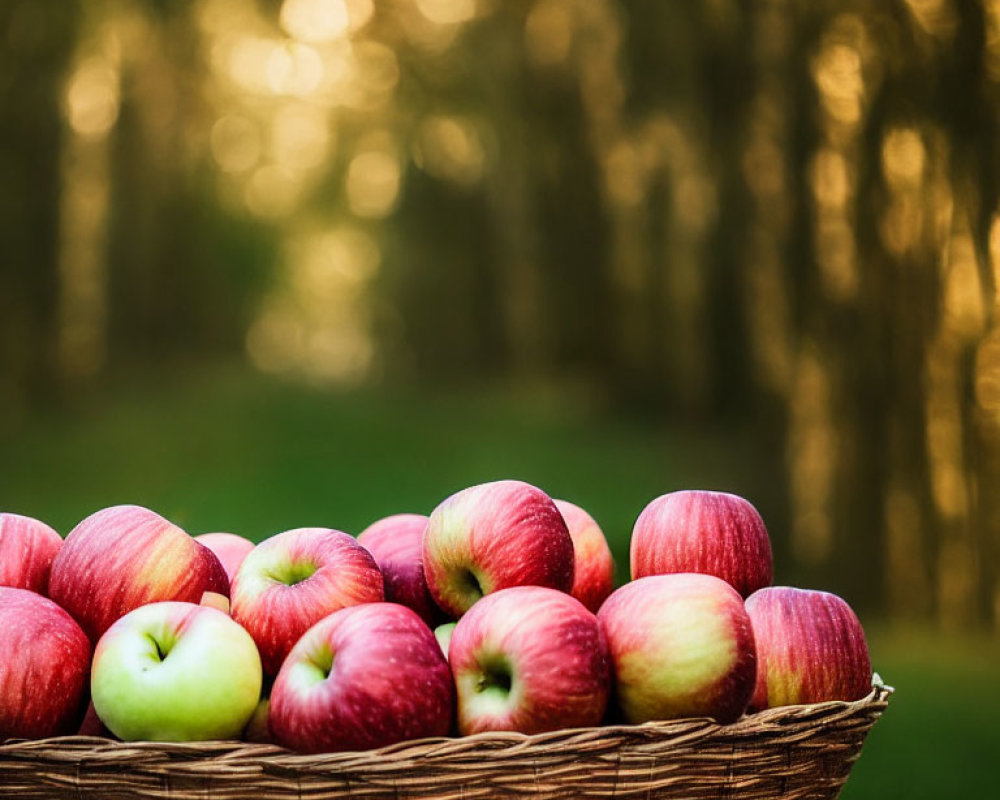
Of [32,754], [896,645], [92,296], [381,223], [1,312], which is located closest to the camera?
[32,754]

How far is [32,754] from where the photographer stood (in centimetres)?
119

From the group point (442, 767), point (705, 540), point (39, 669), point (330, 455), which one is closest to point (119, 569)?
point (39, 669)

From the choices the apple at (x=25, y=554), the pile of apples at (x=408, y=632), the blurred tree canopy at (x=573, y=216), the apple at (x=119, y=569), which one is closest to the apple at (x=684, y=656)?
the pile of apples at (x=408, y=632)

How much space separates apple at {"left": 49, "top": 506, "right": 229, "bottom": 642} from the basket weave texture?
0.20m

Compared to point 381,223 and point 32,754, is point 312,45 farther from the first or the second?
point 32,754

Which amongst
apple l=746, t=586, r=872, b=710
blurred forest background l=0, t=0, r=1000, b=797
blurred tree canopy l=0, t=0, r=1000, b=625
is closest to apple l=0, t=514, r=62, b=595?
apple l=746, t=586, r=872, b=710

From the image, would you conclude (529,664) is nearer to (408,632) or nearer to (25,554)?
(408,632)

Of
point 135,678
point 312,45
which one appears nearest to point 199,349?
point 312,45

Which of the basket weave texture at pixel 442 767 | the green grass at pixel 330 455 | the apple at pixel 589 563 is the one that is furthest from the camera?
the green grass at pixel 330 455

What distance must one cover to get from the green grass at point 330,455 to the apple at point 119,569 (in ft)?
12.8

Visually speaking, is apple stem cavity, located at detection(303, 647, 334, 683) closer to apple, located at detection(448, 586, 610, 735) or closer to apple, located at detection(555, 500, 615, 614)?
apple, located at detection(448, 586, 610, 735)

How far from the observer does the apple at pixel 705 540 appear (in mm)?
1512

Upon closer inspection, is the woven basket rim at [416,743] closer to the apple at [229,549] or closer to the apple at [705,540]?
the apple at [705,540]

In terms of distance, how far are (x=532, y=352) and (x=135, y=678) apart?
7.21 meters
